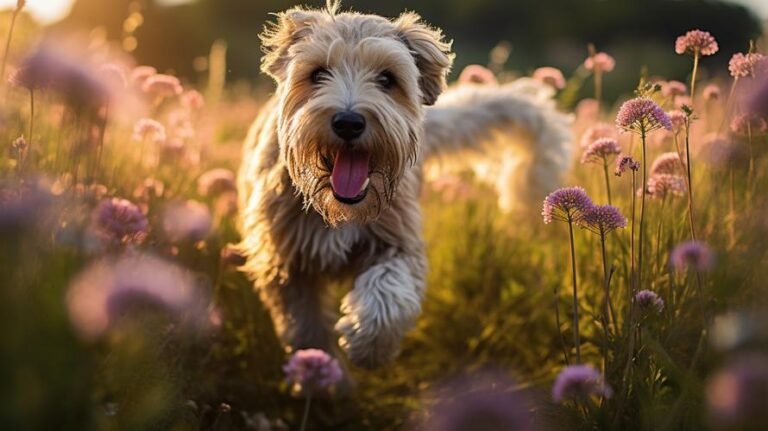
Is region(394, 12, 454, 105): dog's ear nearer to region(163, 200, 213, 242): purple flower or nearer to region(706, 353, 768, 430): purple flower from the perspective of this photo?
region(163, 200, 213, 242): purple flower

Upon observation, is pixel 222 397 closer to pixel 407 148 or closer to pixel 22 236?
pixel 407 148

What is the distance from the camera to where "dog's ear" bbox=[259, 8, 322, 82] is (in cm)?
400

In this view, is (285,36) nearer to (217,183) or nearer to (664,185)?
(217,183)

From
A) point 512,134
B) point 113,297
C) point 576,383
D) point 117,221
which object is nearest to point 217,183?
point 117,221

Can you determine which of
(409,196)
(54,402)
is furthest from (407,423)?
(54,402)

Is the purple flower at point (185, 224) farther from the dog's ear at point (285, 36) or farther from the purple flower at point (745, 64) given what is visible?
the purple flower at point (745, 64)

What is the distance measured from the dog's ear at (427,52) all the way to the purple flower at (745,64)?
1.41 metres

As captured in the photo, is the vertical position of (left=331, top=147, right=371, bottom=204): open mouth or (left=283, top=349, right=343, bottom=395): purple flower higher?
(left=331, top=147, right=371, bottom=204): open mouth

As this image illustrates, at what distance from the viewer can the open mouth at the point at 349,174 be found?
3.64 meters

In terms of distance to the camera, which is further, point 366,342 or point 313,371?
point 366,342

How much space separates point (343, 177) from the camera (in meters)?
3.66

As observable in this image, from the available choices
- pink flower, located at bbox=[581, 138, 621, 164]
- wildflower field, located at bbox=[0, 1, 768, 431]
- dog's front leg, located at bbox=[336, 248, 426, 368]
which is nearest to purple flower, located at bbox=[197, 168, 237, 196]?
wildflower field, located at bbox=[0, 1, 768, 431]

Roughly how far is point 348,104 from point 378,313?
3.12 ft

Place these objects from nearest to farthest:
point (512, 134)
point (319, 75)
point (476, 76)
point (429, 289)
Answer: point (319, 75) < point (429, 289) < point (476, 76) < point (512, 134)
